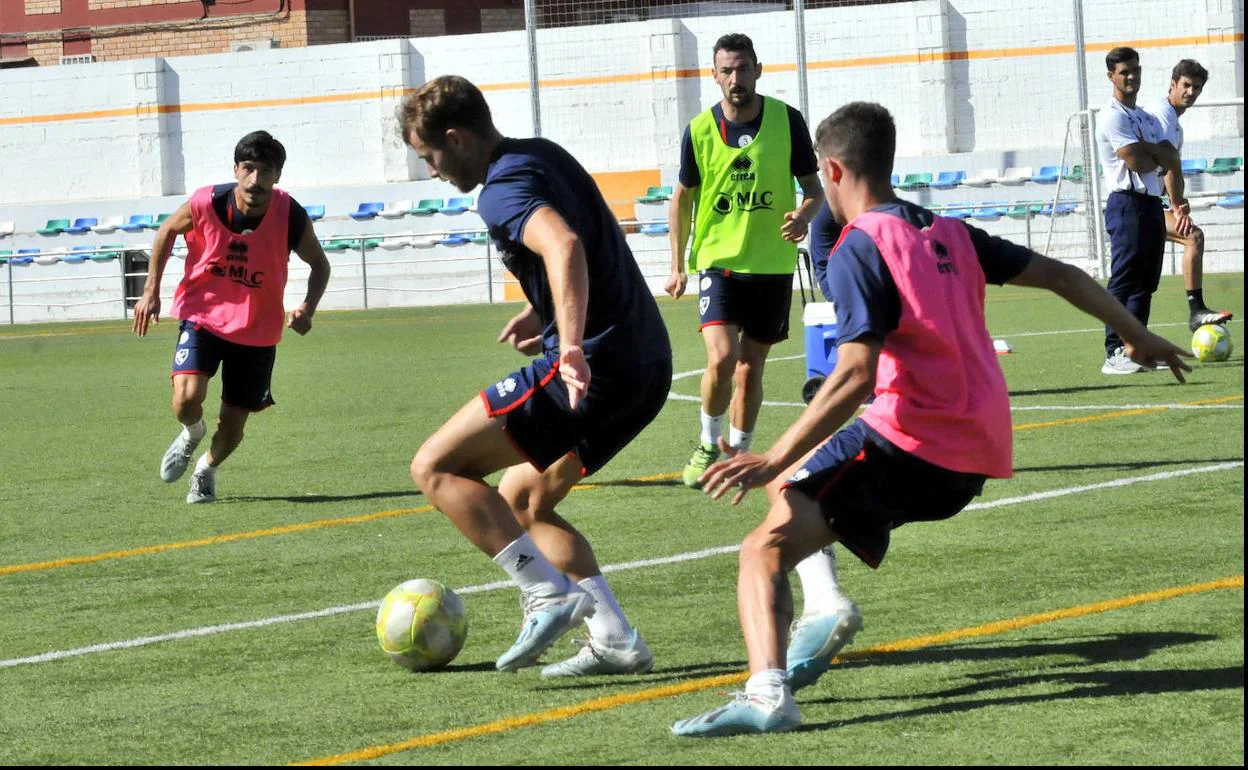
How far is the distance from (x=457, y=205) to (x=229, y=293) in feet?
79.3

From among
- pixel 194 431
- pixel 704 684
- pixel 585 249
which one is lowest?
pixel 704 684

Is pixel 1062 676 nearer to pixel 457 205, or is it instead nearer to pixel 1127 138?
pixel 1127 138

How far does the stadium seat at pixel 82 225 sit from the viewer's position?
1473 inches

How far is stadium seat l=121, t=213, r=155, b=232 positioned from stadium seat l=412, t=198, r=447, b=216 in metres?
5.55

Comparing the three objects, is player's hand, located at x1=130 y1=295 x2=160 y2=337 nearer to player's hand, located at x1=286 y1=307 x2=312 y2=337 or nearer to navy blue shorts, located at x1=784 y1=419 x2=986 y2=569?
player's hand, located at x1=286 y1=307 x2=312 y2=337

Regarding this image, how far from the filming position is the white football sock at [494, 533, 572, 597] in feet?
18.3

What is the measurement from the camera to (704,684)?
17.7ft

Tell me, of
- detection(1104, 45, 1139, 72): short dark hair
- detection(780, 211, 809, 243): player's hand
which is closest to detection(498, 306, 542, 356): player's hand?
detection(780, 211, 809, 243): player's hand

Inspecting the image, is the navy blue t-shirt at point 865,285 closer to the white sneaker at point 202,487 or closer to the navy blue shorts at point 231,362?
the navy blue shorts at point 231,362

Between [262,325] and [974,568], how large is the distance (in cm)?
444

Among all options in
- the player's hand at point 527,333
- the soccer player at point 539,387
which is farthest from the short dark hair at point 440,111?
the player's hand at point 527,333

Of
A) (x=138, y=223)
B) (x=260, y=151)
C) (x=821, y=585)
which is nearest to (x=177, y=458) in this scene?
(x=260, y=151)

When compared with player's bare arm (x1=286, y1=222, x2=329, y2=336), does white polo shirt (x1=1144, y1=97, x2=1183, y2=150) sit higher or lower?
higher

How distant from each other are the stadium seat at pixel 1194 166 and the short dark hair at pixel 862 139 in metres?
25.6
